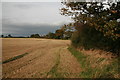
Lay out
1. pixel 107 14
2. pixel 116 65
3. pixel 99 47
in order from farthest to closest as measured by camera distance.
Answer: pixel 99 47 < pixel 107 14 < pixel 116 65

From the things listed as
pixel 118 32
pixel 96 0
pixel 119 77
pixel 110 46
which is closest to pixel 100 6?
pixel 96 0

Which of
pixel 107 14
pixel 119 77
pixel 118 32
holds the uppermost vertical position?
pixel 107 14

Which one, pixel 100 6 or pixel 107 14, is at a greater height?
pixel 100 6

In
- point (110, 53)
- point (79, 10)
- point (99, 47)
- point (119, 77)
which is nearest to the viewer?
point (119, 77)

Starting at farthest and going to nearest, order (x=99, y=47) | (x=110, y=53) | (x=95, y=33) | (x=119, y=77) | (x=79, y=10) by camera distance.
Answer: (x=95, y=33)
(x=99, y=47)
(x=110, y=53)
(x=79, y=10)
(x=119, y=77)

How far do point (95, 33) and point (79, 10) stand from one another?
4.83 m

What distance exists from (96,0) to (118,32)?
→ 8.99 feet

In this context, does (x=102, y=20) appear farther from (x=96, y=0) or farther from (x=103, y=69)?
(x=103, y=69)

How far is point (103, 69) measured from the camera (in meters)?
7.68

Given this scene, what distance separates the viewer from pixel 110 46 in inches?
419

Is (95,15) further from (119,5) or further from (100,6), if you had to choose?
(119,5)

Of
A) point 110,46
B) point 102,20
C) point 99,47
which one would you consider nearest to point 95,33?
point 99,47

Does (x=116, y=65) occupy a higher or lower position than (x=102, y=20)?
lower

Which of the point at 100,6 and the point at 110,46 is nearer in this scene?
the point at 100,6
